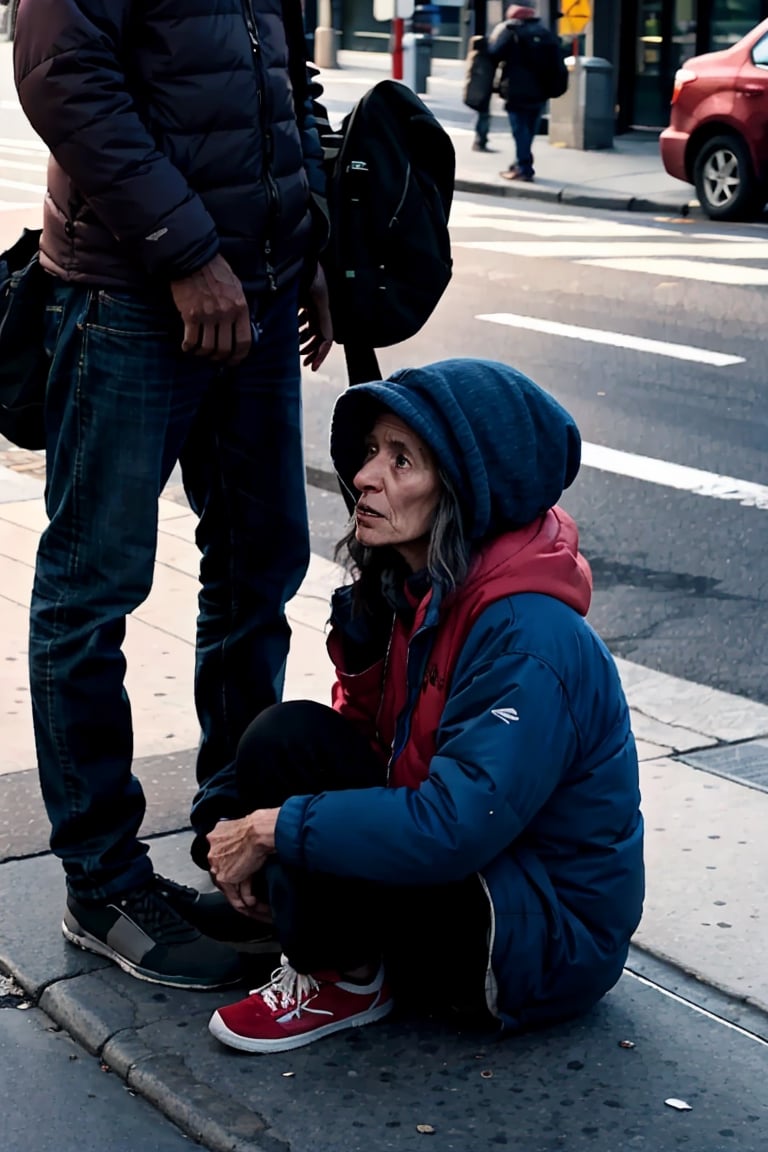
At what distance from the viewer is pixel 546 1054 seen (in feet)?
9.39

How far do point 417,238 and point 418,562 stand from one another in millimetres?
785

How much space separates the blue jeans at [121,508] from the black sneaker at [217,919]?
6 centimetres

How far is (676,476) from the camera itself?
23.1 feet

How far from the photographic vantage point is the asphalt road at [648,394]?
5473mm

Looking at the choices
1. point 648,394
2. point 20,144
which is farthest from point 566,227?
point 20,144

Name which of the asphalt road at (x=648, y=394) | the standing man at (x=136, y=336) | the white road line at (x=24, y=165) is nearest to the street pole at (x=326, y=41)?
the white road line at (x=24, y=165)

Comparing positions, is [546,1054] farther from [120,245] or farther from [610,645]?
[610,645]

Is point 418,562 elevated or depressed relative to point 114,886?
elevated

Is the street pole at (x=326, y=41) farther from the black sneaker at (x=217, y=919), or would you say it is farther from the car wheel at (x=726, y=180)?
the black sneaker at (x=217, y=919)

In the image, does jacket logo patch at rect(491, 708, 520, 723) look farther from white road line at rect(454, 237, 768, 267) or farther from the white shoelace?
white road line at rect(454, 237, 768, 267)

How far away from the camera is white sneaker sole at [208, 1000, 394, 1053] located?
2.86 m

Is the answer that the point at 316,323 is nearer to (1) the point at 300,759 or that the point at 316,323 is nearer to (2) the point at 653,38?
(1) the point at 300,759

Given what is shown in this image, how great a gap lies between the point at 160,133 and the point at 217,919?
1.35 m

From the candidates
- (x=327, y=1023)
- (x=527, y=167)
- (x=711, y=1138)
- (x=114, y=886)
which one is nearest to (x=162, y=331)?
(x=114, y=886)
